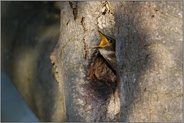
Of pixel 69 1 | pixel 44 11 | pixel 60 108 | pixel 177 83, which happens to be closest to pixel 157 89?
pixel 177 83

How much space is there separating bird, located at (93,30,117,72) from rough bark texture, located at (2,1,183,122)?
23mm

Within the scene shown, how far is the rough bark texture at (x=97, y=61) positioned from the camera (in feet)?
3.85

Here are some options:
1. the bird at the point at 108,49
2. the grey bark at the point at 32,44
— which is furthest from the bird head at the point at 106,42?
the grey bark at the point at 32,44

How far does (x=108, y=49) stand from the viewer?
4.86 ft

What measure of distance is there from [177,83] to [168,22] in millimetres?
133

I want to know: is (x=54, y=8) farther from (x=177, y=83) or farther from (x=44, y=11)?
(x=177, y=83)

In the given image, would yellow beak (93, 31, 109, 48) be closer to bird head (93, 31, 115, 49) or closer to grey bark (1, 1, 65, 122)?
bird head (93, 31, 115, 49)

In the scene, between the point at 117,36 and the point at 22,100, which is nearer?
the point at 117,36

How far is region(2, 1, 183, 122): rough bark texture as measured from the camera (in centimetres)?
117

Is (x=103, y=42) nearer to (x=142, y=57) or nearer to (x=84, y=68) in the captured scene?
(x=84, y=68)

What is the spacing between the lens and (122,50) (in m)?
1.29

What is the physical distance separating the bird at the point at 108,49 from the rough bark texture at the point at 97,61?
0.9 inches

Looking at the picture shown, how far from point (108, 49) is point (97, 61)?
8 centimetres

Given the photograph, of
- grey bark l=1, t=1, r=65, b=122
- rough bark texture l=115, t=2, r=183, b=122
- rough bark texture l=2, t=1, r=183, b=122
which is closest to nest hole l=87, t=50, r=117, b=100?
rough bark texture l=2, t=1, r=183, b=122
